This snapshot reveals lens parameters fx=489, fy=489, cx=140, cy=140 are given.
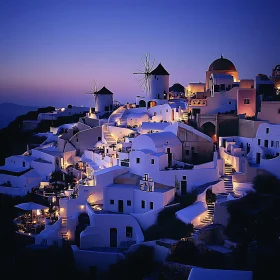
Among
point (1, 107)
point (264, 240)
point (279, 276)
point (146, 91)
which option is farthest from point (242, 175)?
point (1, 107)

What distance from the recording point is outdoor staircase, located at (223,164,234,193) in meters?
20.9

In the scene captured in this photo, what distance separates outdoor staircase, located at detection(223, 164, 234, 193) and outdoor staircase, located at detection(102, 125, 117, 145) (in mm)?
7891

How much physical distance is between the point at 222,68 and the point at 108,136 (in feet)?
29.4

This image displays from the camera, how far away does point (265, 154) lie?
70.9 ft

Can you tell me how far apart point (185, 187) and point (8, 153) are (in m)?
18.8

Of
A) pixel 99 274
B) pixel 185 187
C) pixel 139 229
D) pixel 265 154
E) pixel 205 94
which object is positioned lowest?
pixel 99 274

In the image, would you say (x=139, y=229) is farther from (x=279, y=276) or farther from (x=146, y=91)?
(x=146, y=91)

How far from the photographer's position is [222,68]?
31719 mm

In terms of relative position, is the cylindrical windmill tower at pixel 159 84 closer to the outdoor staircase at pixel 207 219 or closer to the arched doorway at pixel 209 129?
the arched doorway at pixel 209 129

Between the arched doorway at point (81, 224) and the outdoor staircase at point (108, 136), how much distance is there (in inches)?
263

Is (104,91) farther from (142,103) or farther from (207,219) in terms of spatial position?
(207,219)

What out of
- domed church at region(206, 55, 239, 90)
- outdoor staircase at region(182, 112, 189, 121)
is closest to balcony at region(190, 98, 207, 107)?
outdoor staircase at region(182, 112, 189, 121)

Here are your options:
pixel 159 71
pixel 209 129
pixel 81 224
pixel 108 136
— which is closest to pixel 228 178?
pixel 209 129

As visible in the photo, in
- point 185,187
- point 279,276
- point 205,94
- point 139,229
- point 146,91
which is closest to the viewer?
point 279,276
